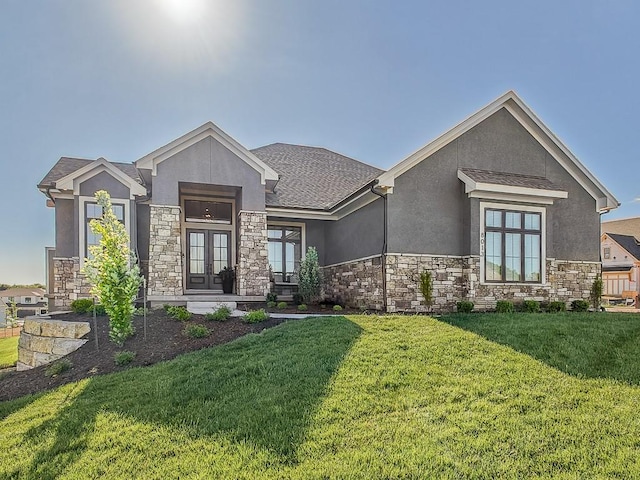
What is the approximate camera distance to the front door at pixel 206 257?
14.3 metres

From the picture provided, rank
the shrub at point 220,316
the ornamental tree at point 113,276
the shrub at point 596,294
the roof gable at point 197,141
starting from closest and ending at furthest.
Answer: the ornamental tree at point 113,276 < the shrub at point 220,316 < the roof gable at point 197,141 < the shrub at point 596,294

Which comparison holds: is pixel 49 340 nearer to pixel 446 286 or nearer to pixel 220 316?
pixel 220 316

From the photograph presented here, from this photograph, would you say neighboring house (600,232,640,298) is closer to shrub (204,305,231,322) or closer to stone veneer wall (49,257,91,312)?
shrub (204,305,231,322)

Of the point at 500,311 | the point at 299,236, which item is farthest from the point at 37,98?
the point at 500,311

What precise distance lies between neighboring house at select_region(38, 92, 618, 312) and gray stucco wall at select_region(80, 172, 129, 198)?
31 mm

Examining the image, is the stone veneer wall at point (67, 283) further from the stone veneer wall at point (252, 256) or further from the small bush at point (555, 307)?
the small bush at point (555, 307)

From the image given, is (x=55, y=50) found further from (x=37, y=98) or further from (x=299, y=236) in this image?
(x=299, y=236)

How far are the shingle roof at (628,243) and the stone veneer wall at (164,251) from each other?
111 feet

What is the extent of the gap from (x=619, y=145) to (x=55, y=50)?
75.1ft

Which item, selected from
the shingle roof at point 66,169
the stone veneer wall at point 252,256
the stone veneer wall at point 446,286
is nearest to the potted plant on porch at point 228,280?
the stone veneer wall at point 252,256

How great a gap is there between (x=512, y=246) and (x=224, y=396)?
908cm

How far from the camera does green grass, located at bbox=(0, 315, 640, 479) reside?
340 centimetres

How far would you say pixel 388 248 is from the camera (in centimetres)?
1041

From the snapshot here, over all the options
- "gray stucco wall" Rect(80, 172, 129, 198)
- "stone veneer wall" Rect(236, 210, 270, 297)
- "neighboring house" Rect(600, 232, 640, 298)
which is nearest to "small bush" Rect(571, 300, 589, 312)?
"stone veneer wall" Rect(236, 210, 270, 297)
